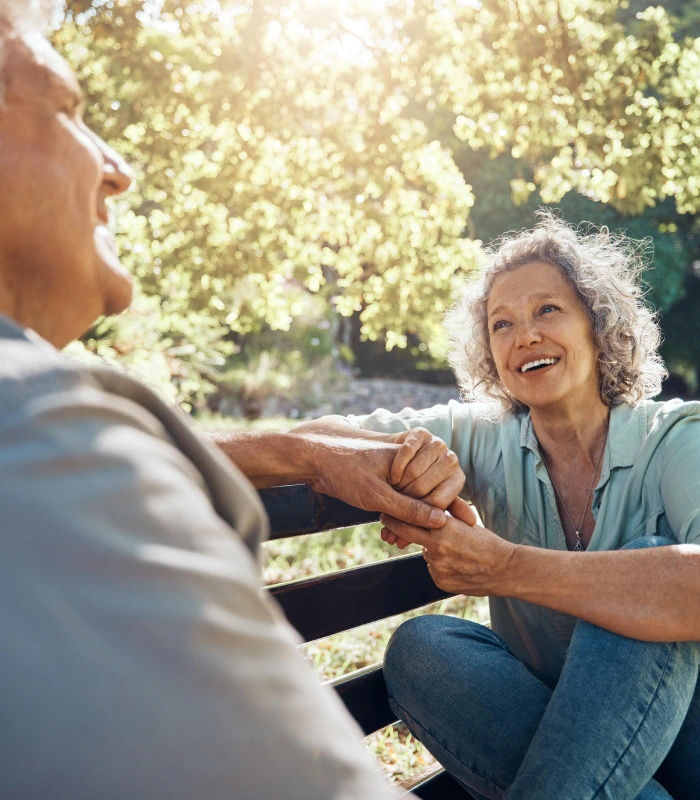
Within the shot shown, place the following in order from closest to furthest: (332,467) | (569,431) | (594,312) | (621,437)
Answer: (332,467) < (621,437) < (569,431) < (594,312)

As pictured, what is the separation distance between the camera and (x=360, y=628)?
4457 millimetres

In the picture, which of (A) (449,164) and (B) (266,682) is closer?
(B) (266,682)

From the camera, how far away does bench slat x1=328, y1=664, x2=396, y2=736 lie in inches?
77.3

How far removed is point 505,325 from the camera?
7.94 ft

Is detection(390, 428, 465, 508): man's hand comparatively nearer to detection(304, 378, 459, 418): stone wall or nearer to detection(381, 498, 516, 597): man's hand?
detection(381, 498, 516, 597): man's hand

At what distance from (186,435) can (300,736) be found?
0.26 m

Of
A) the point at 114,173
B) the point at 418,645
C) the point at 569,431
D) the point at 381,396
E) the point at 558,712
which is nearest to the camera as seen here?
the point at 114,173

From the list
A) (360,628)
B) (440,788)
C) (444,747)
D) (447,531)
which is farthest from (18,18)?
(360,628)

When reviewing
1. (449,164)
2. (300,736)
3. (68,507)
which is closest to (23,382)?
(68,507)

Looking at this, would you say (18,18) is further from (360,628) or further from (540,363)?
(360,628)

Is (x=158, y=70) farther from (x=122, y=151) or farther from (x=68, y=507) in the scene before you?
(x=68, y=507)

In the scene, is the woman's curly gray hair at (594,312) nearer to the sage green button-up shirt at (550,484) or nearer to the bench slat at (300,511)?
the sage green button-up shirt at (550,484)

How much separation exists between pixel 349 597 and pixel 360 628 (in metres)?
2.63

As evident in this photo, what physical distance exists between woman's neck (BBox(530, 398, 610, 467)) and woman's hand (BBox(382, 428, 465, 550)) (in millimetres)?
449
